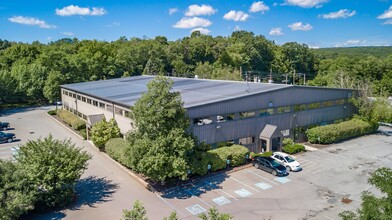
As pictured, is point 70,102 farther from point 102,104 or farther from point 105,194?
point 105,194

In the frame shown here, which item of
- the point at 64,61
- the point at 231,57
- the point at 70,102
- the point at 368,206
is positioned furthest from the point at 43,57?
the point at 368,206

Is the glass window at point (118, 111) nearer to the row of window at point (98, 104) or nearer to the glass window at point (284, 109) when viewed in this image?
the row of window at point (98, 104)

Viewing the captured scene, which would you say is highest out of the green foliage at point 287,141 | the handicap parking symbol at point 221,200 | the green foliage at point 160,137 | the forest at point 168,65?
the forest at point 168,65

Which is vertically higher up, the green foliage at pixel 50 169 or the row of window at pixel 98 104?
the row of window at pixel 98 104

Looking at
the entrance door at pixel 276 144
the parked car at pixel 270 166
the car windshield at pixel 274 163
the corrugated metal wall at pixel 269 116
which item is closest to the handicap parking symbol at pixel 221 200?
the parked car at pixel 270 166

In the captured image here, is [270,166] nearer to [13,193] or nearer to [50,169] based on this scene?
[50,169]

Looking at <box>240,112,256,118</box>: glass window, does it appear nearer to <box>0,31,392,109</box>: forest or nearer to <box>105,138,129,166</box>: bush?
<box>105,138,129,166</box>: bush
